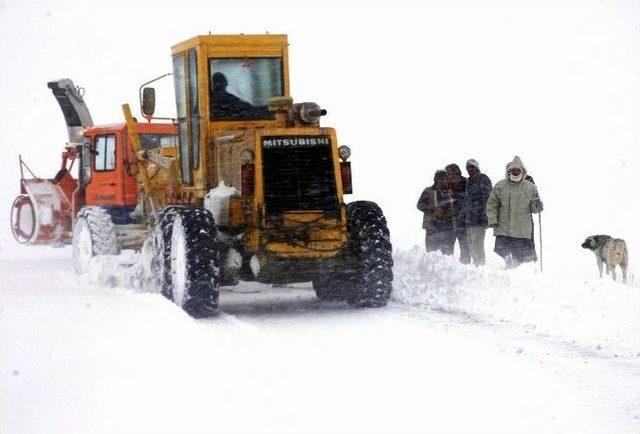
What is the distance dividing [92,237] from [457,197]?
16.8 ft

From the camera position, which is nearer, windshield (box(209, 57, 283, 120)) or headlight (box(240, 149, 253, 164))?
headlight (box(240, 149, 253, 164))

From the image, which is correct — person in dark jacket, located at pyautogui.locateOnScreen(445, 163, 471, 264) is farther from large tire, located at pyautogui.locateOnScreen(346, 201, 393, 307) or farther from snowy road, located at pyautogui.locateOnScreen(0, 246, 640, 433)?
snowy road, located at pyautogui.locateOnScreen(0, 246, 640, 433)

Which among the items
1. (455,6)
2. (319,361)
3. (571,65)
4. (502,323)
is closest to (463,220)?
(502,323)

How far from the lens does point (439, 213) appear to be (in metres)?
14.9

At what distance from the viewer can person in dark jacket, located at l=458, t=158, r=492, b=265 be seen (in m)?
13.8

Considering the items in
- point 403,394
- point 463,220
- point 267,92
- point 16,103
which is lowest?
point 403,394

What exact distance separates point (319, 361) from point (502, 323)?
2.62 m

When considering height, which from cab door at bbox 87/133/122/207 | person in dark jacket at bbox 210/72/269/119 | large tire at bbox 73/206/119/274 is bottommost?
large tire at bbox 73/206/119/274

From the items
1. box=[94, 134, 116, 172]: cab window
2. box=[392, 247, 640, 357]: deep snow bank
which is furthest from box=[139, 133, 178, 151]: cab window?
box=[392, 247, 640, 357]: deep snow bank

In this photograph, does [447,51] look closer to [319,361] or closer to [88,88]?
[88,88]

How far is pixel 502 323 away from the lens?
10.1 metres

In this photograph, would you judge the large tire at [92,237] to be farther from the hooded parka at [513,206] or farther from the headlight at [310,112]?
the hooded parka at [513,206]

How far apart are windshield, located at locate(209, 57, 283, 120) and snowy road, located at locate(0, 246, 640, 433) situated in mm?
2410

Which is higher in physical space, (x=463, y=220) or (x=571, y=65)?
(x=571, y=65)
